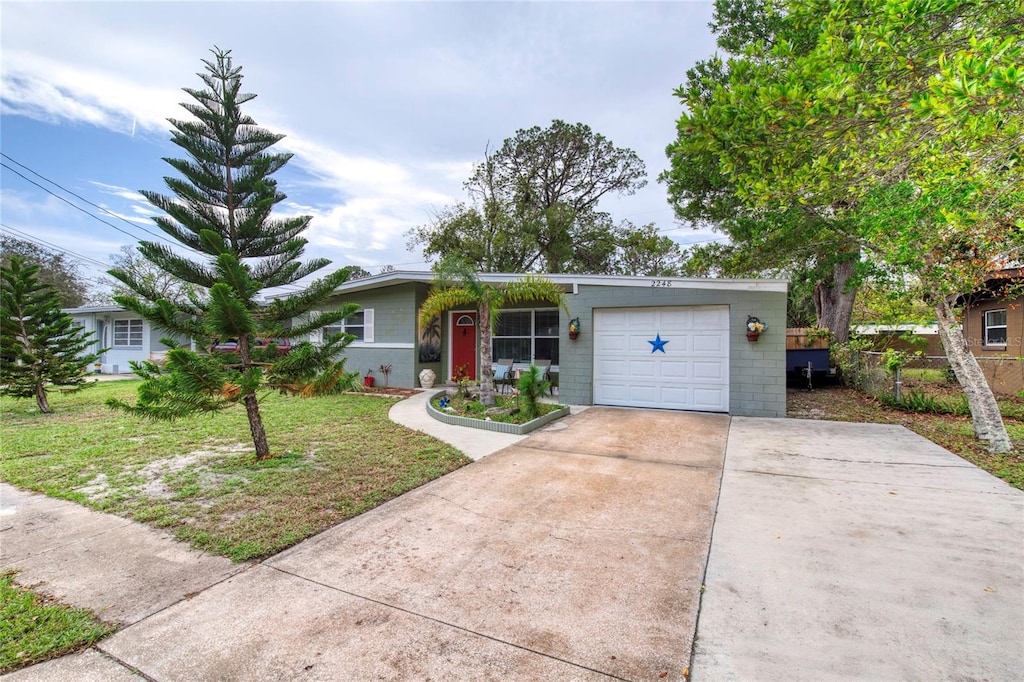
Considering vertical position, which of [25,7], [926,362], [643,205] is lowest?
[926,362]

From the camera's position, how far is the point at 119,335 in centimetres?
1952

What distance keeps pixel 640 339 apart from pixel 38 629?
842 centimetres

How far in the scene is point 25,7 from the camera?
19.8 feet

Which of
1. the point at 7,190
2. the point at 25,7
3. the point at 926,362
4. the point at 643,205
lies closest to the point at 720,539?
the point at 25,7

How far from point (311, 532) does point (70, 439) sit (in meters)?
5.57

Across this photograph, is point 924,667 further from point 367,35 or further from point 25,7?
point 25,7

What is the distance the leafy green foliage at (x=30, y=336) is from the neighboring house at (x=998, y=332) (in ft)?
61.6

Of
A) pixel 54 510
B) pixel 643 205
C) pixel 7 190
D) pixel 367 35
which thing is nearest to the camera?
pixel 54 510

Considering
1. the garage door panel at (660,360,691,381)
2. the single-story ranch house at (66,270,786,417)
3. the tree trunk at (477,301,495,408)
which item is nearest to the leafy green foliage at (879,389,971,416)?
the single-story ranch house at (66,270,786,417)

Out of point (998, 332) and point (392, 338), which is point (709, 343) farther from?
point (998, 332)

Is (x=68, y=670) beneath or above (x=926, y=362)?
beneath

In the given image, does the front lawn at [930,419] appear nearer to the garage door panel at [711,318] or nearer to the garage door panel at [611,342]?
the garage door panel at [711,318]

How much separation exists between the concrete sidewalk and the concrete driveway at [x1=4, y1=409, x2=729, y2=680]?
0.78 ft

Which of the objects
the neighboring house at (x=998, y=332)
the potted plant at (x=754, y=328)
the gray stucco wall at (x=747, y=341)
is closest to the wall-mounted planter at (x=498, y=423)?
the gray stucco wall at (x=747, y=341)
